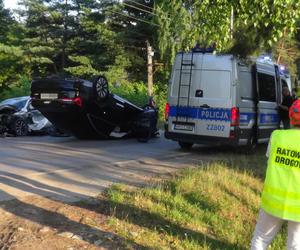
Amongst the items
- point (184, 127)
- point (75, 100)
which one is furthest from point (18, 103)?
point (184, 127)

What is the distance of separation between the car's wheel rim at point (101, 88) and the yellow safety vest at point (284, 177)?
1143 centimetres

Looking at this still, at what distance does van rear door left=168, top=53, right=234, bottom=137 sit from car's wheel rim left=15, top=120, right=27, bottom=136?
7.01 meters

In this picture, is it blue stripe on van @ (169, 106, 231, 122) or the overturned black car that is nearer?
blue stripe on van @ (169, 106, 231, 122)

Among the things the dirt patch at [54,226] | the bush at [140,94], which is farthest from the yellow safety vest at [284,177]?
the bush at [140,94]

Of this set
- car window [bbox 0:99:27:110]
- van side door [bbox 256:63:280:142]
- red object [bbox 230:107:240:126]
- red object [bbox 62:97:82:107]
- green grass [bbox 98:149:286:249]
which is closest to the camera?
green grass [bbox 98:149:286:249]

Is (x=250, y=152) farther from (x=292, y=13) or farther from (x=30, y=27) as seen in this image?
(x=30, y=27)

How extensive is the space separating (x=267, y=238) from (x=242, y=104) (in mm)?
8889

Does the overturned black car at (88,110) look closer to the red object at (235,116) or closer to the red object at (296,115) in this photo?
the red object at (235,116)

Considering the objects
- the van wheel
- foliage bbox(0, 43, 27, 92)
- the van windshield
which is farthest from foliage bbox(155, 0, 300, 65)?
foliage bbox(0, 43, 27, 92)

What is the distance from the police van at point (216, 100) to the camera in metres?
13.3

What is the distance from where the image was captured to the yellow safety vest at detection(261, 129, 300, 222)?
15.1 ft

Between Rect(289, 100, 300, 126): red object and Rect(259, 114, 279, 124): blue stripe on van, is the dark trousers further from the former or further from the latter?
Rect(289, 100, 300, 126): red object

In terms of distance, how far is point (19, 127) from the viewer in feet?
63.4

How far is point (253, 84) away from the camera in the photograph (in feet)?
46.4
